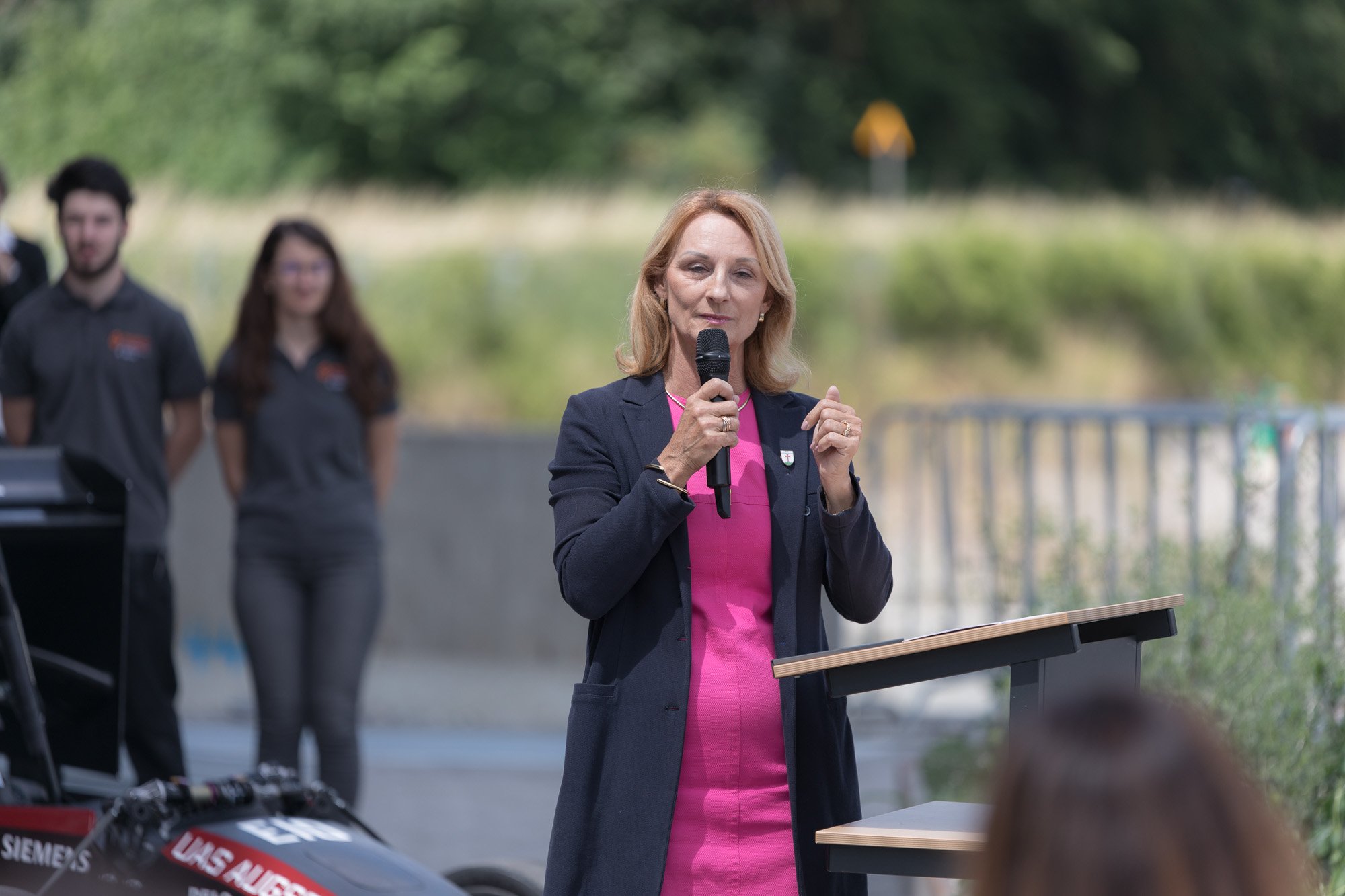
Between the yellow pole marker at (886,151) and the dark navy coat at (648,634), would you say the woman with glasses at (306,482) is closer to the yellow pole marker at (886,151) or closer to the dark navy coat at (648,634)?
the dark navy coat at (648,634)

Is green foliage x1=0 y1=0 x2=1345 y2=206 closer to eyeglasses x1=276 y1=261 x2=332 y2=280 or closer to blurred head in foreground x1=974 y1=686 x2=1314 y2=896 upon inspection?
eyeglasses x1=276 y1=261 x2=332 y2=280

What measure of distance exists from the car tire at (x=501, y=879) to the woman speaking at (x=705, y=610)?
35.1 inches

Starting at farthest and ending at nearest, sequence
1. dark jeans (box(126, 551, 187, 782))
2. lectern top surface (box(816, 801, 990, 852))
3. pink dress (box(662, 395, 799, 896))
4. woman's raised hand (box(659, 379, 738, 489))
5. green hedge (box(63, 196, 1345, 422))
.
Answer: green hedge (box(63, 196, 1345, 422)) < dark jeans (box(126, 551, 187, 782)) < pink dress (box(662, 395, 799, 896)) < woman's raised hand (box(659, 379, 738, 489)) < lectern top surface (box(816, 801, 990, 852))

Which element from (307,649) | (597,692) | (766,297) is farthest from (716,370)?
(307,649)

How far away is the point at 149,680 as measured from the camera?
5.26 m

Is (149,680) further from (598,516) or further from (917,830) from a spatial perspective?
(917,830)

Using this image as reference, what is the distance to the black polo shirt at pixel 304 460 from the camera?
5379mm

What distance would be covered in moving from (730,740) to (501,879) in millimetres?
1134

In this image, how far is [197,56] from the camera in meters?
28.6

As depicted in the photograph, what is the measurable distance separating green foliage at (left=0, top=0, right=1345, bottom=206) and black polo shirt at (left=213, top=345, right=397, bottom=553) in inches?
782

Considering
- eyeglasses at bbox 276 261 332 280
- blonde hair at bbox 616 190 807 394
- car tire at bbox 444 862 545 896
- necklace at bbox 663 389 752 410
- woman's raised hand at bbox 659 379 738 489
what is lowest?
car tire at bbox 444 862 545 896

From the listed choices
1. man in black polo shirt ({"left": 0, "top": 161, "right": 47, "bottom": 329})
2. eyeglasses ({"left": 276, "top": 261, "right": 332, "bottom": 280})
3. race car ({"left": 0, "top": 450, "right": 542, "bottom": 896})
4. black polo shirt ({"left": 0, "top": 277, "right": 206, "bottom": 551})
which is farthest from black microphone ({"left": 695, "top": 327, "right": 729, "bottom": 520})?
man in black polo shirt ({"left": 0, "top": 161, "right": 47, "bottom": 329})

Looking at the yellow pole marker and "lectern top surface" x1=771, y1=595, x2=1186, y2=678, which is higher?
the yellow pole marker

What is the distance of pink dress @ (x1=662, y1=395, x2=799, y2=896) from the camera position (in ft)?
9.24
